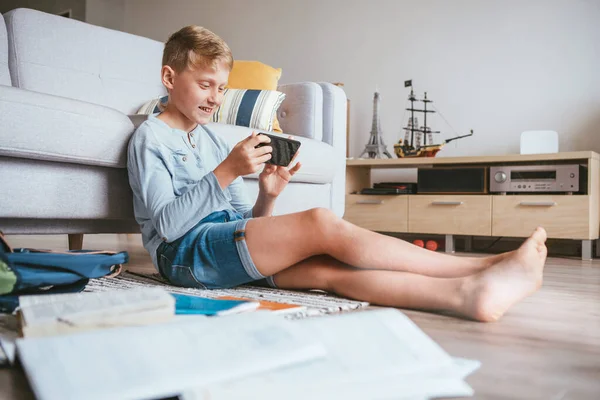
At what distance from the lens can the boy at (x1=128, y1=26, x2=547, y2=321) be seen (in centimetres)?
110

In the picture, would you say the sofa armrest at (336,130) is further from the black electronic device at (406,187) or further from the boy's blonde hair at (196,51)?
the boy's blonde hair at (196,51)

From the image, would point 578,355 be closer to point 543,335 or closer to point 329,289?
point 543,335

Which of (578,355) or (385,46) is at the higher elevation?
(385,46)

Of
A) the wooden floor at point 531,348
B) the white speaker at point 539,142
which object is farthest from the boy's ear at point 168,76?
the white speaker at point 539,142

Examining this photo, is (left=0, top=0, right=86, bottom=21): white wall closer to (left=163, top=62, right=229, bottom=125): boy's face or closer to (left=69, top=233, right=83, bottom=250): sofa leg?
(left=69, top=233, right=83, bottom=250): sofa leg

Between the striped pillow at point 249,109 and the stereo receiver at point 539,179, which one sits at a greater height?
the striped pillow at point 249,109

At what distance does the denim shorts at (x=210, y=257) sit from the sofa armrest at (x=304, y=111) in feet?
4.30

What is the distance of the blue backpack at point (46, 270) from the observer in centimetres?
102

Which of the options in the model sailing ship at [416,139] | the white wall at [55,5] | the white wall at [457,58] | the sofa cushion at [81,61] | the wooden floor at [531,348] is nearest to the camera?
the wooden floor at [531,348]

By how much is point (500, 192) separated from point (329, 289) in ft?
6.29

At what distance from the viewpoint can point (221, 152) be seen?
1.61 meters

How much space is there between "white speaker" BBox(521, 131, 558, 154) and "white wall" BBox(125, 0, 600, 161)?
0.19m

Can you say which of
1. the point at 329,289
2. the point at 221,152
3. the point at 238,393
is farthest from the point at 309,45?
the point at 238,393

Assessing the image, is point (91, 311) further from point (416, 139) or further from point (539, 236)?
point (416, 139)
